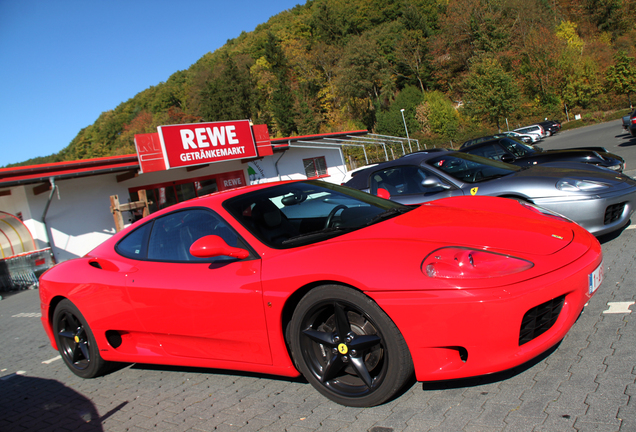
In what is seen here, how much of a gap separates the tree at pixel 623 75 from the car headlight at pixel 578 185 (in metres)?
53.7

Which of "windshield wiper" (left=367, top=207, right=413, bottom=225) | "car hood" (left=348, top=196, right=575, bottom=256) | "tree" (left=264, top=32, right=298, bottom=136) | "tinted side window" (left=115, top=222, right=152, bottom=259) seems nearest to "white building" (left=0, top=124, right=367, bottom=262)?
"tinted side window" (left=115, top=222, right=152, bottom=259)

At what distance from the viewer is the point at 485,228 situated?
2627mm

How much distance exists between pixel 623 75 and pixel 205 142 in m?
51.5

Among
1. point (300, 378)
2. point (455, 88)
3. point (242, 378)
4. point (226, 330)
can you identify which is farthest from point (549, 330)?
point (455, 88)

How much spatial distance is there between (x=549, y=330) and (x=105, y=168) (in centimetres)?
1505

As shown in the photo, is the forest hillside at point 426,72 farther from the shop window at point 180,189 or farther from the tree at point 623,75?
the shop window at point 180,189

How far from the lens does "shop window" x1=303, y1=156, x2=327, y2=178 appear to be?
23.9 meters

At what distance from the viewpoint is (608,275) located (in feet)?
12.1

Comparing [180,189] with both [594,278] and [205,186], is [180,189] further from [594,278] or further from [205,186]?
[594,278]

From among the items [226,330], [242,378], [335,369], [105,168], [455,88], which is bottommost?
[242,378]

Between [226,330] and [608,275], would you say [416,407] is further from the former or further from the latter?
[608,275]

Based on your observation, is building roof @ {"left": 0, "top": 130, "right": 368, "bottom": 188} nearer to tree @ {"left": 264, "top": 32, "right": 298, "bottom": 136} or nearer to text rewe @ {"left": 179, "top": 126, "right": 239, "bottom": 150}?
text rewe @ {"left": 179, "top": 126, "right": 239, "bottom": 150}

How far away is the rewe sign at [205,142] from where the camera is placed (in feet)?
51.9

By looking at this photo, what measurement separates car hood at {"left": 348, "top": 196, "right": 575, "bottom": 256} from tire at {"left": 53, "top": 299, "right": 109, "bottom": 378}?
106 inches
